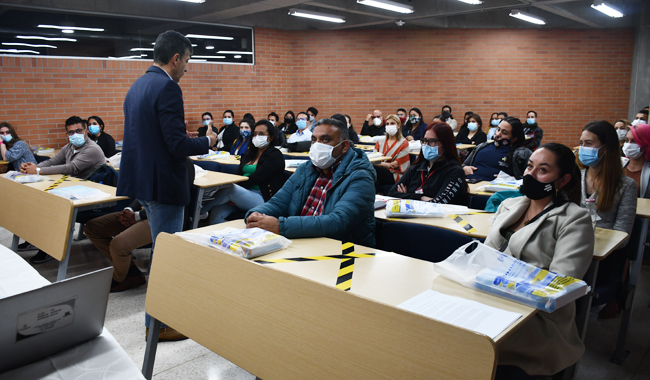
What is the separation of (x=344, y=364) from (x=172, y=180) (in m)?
1.67

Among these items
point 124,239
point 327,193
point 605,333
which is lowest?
point 605,333

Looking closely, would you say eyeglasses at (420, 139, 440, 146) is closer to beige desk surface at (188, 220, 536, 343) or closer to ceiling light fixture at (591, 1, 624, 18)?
beige desk surface at (188, 220, 536, 343)

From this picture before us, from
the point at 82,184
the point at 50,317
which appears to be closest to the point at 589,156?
the point at 50,317

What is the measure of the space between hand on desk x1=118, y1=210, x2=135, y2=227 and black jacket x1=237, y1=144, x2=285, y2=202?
105 centimetres

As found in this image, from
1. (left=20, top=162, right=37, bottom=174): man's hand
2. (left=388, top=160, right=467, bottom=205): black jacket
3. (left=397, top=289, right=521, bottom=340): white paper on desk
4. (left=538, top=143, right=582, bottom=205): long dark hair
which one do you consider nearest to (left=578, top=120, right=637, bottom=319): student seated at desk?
(left=538, top=143, right=582, bottom=205): long dark hair

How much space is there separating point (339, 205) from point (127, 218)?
184 cm

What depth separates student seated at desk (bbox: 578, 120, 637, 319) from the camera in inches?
98.0

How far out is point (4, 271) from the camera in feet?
5.79

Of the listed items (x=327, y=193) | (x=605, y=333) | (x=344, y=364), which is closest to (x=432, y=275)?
(x=344, y=364)

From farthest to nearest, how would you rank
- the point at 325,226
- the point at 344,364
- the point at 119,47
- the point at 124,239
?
the point at 119,47
the point at 124,239
the point at 325,226
the point at 344,364

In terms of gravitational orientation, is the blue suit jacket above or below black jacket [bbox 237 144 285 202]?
above

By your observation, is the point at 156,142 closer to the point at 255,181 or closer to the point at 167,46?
the point at 167,46

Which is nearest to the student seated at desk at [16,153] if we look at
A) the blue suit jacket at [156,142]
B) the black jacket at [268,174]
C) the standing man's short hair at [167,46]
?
the black jacket at [268,174]

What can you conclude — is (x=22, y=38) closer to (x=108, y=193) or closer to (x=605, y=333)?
(x=108, y=193)
